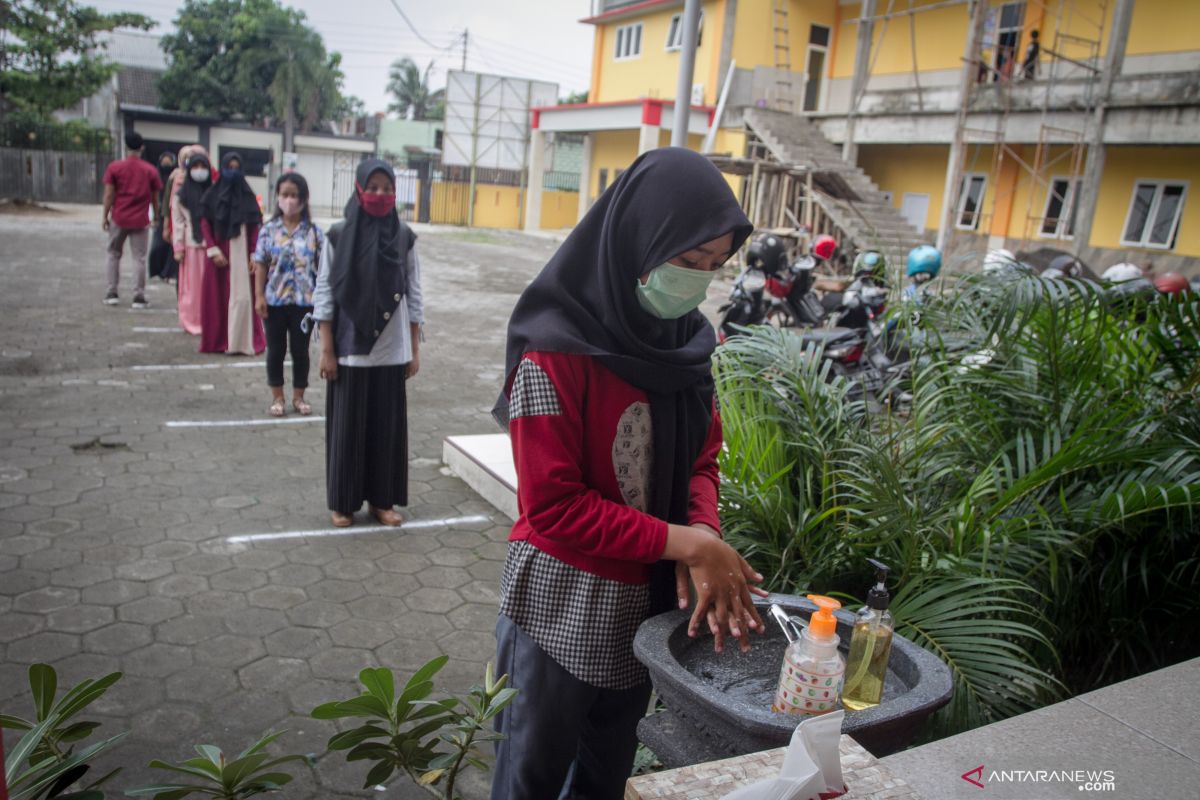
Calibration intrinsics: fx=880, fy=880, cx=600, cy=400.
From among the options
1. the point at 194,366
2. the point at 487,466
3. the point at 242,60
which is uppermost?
the point at 242,60

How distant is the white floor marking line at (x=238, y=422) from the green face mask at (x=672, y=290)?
5.17 m

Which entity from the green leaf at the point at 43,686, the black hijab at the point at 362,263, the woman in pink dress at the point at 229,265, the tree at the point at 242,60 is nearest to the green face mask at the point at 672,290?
the green leaf at the point at 43,686

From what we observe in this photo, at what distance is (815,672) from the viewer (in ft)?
5.15

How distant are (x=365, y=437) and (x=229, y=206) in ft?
13.3

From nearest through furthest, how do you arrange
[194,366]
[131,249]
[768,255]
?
[194,366] < [768,255] < [131,249]

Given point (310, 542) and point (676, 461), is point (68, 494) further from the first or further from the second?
point (676, 461)

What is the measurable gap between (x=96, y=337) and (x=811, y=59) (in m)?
20.9

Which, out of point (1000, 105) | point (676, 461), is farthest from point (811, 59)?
point (676, 461)

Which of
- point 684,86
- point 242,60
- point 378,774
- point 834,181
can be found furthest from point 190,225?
point 242,60

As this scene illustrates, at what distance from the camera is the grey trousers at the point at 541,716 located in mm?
1938

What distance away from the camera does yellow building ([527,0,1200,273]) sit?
15961 mm

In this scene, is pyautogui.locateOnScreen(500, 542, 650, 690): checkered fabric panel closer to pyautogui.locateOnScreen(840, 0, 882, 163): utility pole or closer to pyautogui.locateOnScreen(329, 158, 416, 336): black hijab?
pyautogui.locateOnScreen(329, 158, 416, 336): black hijab

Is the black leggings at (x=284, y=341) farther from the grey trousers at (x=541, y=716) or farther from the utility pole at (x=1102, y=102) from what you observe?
the utility pole at (x=1102, y=102)

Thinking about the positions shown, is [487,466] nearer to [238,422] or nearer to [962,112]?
[238,422]
